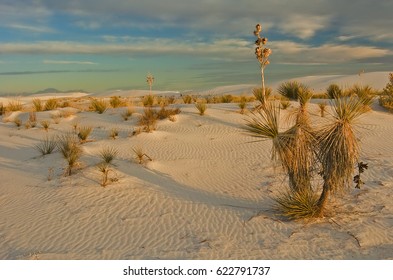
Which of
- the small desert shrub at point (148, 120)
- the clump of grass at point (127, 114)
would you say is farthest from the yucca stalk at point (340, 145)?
the clump of grass at point (127, 114)

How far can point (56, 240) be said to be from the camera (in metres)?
6.11

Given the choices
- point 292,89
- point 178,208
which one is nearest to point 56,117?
point 178,208

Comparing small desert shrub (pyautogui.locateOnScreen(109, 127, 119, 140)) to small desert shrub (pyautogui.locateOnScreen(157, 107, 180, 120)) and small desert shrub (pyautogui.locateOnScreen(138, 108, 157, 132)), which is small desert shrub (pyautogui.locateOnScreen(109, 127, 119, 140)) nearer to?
small desert shrub (pyautogui.locateOnScreen(138, 108, 157, 132))

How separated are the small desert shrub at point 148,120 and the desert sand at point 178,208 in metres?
1.26

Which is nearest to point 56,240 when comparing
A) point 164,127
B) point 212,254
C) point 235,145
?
point 212,254

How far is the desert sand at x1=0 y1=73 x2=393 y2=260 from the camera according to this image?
18.6 feet

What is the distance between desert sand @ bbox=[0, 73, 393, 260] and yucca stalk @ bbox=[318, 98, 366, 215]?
75cm

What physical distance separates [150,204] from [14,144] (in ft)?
25.3

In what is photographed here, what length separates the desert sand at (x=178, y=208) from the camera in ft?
18.6

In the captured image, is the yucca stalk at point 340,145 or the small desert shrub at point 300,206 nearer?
the yucca stalk at point 340,145

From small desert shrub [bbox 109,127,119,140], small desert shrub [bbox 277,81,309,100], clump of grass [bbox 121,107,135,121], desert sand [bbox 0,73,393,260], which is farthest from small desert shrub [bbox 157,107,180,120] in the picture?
small desert shrub [bbox 277,81,309,100]

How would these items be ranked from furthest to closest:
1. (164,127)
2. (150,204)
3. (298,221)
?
(164,127) → (150,204) → (298,221)

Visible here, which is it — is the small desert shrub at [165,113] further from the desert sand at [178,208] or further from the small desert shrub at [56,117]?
the small desert shrub at [56,117]

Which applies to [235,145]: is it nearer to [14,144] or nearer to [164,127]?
[164,127]
